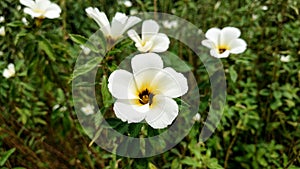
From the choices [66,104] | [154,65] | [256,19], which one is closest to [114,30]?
[154,65]

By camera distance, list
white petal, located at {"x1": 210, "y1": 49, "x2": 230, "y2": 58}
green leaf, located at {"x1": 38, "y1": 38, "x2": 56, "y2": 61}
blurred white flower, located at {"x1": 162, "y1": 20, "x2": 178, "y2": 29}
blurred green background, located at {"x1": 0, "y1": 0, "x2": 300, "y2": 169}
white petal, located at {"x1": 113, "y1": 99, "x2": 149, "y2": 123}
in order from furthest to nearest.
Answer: blurred white flower, located at {"x1": 162, "y1": 20, "x2": 178, "y2": 29} < blurred green background, located at {"x1": 0, "y1": 0, "x2": 300, "y2": 169} < green leaf, located at {"x1": 38, "y1": 38, "x2": 56, "y2": 61} < white petal, located at {"x1": 210, "y1": 49, "x2": 230, "y2": 58} < white petal, located at {"x1": 113, "y1": 99, "x2": 149, "y2": 123}

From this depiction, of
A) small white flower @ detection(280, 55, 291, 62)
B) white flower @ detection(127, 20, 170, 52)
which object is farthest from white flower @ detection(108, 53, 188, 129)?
small white flower @ detection(280, 55, 291, 62)

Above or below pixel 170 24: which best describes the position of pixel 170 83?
below

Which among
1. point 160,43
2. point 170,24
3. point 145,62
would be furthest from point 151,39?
point 170,24

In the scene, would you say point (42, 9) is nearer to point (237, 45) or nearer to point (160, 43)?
point (160, 43)

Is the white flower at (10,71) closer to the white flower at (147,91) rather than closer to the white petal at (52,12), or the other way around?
the white petal at (52,12)

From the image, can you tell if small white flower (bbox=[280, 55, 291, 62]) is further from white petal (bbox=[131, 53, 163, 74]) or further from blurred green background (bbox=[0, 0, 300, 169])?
white petal (bbox=[131, 53, 163, 74])

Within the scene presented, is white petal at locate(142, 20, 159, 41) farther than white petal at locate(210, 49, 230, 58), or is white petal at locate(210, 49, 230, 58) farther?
white petal at locate(210, 49, 230, 58)

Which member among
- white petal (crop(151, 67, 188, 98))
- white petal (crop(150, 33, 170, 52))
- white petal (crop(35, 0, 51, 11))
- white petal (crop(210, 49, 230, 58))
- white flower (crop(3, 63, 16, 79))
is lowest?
white flower (crop(3, 63, 16, 79))
